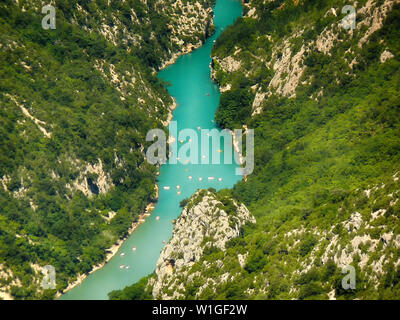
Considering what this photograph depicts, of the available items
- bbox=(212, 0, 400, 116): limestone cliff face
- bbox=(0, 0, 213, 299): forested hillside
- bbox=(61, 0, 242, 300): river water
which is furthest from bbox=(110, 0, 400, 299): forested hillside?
bbox=(0, 0, 213, 299): forested hillside

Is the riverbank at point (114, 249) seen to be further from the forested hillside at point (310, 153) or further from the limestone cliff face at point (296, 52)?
the limestone cliff face at point (296, 52)

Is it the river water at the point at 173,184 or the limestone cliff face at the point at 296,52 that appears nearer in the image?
the river water at the point at 173,184

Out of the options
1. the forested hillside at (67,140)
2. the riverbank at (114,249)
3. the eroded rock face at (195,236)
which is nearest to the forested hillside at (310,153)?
the eroded rock face at (195,236)

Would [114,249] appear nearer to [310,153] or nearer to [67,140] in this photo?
[67,140]
